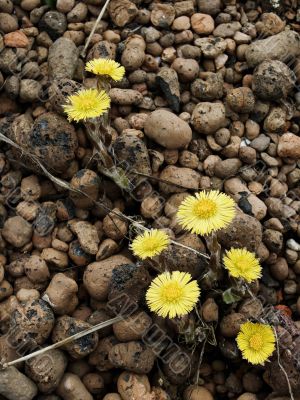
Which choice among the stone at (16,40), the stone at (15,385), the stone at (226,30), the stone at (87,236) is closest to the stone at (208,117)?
the stone at (226,30)

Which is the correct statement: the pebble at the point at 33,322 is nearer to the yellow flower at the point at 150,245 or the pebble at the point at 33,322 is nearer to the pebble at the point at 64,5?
the yellow flower at the point at 150,245

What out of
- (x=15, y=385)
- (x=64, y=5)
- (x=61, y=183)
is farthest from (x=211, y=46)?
(x=15, y=385)

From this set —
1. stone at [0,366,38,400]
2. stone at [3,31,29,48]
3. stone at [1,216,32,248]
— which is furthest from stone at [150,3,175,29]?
stone at [0,366,38,400]

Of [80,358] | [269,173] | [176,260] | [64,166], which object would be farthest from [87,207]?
[269,173]

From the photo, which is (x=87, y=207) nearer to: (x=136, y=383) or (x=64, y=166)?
(x=64, y=166)

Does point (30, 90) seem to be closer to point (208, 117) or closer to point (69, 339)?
point (208, 117)
